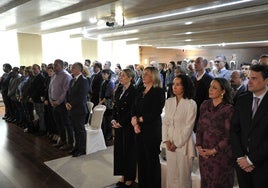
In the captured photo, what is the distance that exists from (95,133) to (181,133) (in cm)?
236

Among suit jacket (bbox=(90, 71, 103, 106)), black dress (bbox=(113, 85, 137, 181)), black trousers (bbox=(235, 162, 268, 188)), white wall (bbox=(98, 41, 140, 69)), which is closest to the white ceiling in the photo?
suit jacket (bbox=(90, 71, 103, 106))

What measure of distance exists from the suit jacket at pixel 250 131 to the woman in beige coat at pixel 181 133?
476 millimetres

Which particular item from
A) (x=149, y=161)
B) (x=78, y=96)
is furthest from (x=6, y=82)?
(x=149, y=161)

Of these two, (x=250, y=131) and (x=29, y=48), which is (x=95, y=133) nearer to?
(x=250, y=131)

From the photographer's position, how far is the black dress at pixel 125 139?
119 inches

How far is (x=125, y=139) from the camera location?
10.1ft

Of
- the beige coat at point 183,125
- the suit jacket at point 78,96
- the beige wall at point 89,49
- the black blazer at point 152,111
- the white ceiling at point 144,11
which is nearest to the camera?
the beige coat at point 183,125

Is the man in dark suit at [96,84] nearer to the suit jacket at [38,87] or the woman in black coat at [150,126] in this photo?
the suit jacket at [38,87]

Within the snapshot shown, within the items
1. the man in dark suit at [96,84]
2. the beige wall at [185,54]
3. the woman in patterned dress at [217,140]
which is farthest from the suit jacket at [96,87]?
the beige wall at [185,54]

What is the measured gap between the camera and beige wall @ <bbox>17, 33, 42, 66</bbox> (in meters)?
10.4

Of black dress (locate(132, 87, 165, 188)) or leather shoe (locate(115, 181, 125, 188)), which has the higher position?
black dress (locate(132, 87, 165, 188))

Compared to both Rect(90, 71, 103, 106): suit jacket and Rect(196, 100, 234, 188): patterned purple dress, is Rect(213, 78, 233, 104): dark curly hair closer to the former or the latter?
Rect(196, 100, 234, 188): patterned purple dress

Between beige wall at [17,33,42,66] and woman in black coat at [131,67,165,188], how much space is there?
29.7ft

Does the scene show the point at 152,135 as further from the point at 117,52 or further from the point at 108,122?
the point at 117,52
